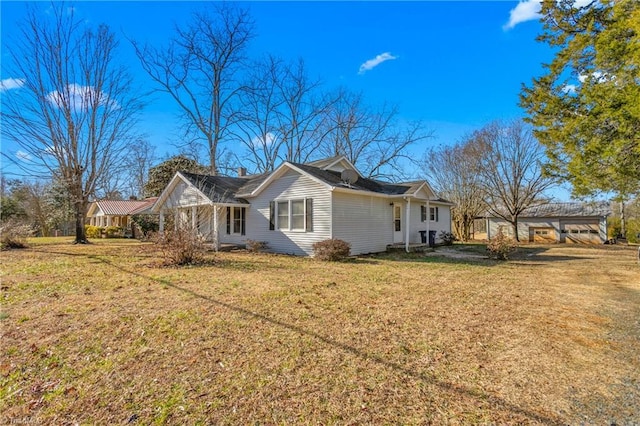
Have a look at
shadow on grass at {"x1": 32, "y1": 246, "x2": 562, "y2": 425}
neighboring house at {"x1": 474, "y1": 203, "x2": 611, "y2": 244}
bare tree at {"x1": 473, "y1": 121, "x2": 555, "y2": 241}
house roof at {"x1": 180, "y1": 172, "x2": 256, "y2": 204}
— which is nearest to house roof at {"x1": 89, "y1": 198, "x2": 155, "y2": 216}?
house roof at {"x1": 180, "y1": 172, "x2": 256, "y2": 204}

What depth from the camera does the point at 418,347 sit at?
4086 mm

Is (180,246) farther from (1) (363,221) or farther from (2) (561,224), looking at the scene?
(2) (561,224)

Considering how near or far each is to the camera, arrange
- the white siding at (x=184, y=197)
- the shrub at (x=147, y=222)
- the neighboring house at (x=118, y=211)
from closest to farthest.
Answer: the white siding at (x=184, y=197) < the shrub at (x=147, y=222) < the neighboring house at (x=118, y=211)

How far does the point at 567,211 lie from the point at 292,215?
24.7 meters

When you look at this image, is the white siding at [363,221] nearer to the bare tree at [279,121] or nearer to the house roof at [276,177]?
the house roof at [276,177]

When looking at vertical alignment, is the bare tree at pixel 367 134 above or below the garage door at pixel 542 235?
above

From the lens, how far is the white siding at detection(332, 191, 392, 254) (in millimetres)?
13380

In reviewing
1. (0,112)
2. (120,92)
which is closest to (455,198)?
(120,92)

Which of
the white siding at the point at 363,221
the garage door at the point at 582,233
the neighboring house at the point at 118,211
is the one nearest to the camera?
the white siding at the point at 363,221

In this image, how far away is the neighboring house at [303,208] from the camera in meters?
13.4

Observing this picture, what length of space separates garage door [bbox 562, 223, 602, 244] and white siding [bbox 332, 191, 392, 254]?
18.8 m

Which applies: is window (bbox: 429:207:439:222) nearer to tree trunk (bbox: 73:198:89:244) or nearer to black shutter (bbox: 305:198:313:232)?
black shutter (bbox: 305:198:313:232)

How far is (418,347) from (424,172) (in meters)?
24.9

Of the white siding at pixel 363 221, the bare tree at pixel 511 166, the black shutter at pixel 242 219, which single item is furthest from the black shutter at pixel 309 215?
the bare tree at pixel 511 166
